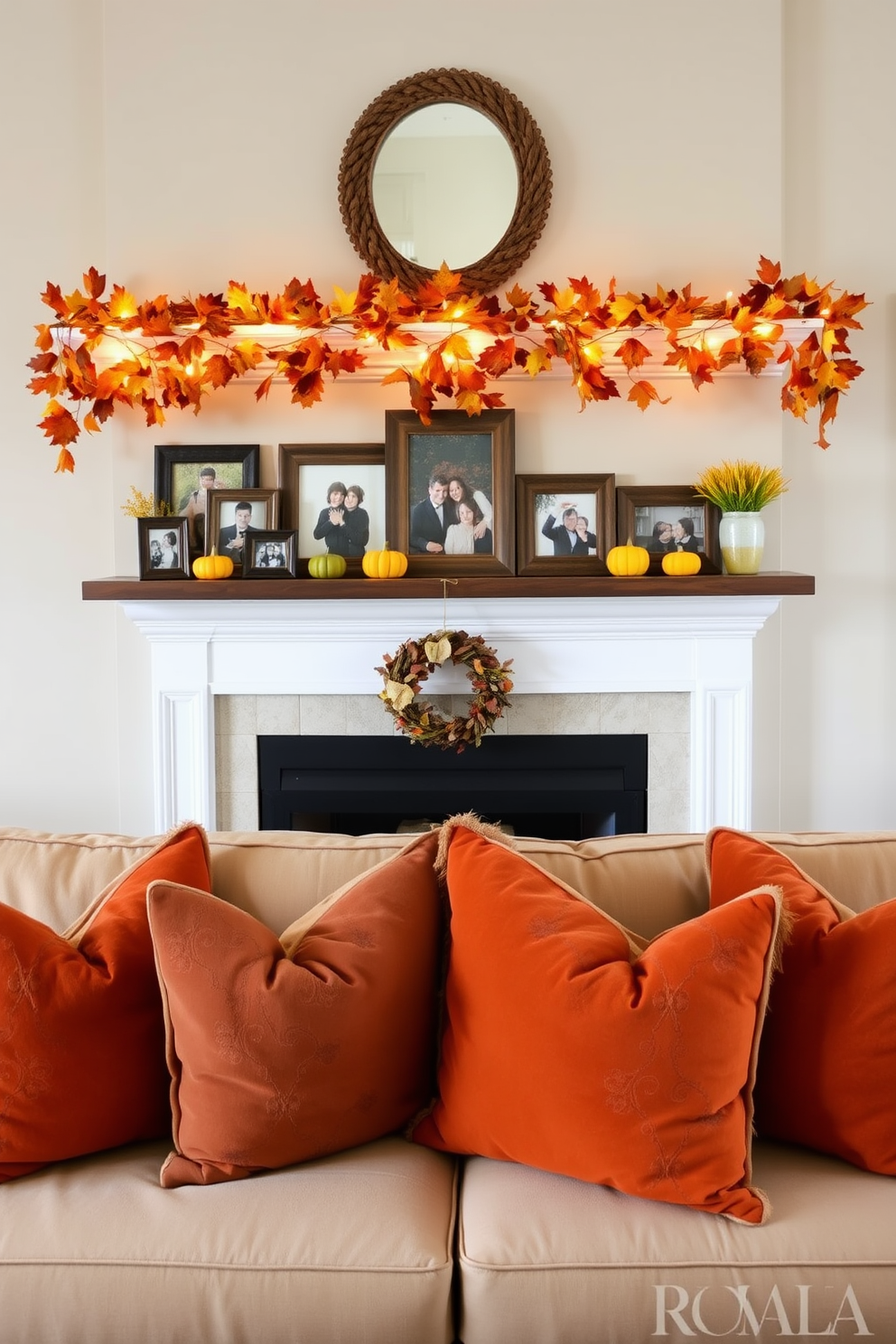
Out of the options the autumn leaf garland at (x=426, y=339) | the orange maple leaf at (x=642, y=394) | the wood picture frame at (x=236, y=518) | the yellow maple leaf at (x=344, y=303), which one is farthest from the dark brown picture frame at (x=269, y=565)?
the orange maple leaf at (x=642, y=394)

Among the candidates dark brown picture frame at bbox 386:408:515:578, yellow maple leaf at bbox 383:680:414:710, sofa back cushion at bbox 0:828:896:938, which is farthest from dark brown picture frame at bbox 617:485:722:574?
sofa back cushion at bbox 0:828:896:938

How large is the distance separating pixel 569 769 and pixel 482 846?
1374mm

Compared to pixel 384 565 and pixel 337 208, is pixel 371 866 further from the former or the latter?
pixel 337 208

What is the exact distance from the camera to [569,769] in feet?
9.41

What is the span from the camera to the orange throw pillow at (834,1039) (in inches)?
52.9

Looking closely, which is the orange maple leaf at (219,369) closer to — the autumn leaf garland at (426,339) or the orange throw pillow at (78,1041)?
the autumn leaf garland at (426,339)

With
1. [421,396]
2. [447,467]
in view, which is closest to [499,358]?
[421,396]

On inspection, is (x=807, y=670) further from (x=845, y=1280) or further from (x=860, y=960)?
(x=845, y=1280)

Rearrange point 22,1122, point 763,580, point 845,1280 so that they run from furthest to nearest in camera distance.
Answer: point 763,580 → point 22,1122 → point 845,1280

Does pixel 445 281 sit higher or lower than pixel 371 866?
higher

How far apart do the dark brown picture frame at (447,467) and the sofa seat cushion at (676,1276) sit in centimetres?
180

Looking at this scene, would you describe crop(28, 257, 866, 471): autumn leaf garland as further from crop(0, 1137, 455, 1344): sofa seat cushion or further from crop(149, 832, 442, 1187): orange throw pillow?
crop(0, 1137, 455, 1344): sofa seat cushion

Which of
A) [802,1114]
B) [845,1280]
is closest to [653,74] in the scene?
[802,1114]

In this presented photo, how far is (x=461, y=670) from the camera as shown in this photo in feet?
9.07
